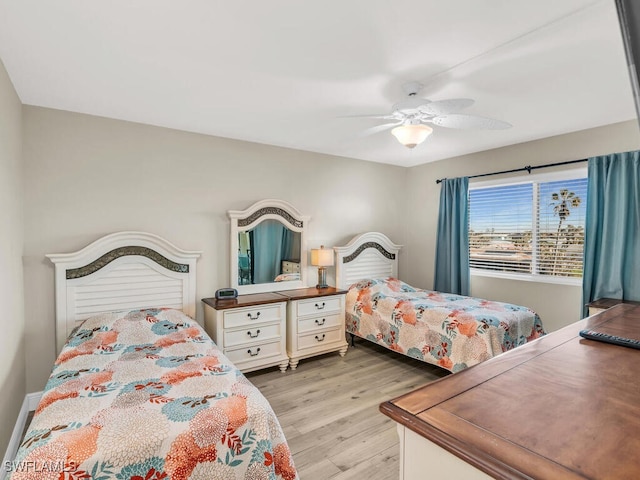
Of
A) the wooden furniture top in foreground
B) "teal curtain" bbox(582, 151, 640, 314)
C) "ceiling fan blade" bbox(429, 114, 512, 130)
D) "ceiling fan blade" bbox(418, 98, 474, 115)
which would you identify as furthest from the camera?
"teal curtain" bbox(582, 151, 640, 314)

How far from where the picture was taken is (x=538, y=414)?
2.98 ft

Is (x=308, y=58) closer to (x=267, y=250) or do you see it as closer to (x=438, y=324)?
(x=267, y=250)

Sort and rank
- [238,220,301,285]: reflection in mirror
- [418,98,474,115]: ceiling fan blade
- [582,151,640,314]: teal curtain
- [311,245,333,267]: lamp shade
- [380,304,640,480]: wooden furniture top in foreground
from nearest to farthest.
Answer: [380,304,640,480]: wooden furniture top in foreground
[418,98,474,115]: ceiling fan blade
[582,151,640,314]: teal curtain
[238,220,301,285]: reflection in mirror
[311,245,333,267]: lamp shade

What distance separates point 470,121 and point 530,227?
6.95 ft

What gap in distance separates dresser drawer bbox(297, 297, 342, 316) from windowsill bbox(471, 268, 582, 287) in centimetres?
182

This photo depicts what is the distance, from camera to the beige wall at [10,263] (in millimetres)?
2023

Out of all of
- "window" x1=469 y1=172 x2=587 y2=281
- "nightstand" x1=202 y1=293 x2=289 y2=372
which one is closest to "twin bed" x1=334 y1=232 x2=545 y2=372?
"window" x1=469 y1=172 x2=587 y2=281

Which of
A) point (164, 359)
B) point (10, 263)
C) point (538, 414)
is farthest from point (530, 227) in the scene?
point (10, 263)

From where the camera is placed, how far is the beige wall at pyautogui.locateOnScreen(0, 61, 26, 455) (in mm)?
2023

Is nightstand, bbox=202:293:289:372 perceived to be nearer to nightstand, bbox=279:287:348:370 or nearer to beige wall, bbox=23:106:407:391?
nightstand, bbox=279:287:348:370

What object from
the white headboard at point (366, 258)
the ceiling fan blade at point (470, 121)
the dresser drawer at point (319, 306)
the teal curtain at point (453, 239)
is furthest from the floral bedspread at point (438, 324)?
the ceiling fan blade at point (470, 121)

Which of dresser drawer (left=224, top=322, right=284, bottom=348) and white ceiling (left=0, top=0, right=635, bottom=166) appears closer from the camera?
white ceiling (left=0, top=0, right=635, bottom=166)

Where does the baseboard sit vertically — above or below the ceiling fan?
below

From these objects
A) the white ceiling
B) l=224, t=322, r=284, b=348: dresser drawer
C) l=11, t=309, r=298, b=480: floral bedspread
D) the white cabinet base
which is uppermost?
the white ceiling
